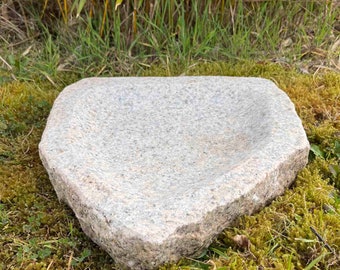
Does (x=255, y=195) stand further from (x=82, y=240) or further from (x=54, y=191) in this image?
(x=54, y=191)

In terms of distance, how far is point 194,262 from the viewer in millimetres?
1524

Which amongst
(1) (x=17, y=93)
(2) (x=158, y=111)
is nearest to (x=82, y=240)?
(2) (x=158, y=111)

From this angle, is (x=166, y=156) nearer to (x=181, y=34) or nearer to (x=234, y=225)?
(x=234, y=225)

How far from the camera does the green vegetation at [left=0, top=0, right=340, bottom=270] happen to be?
1584 millimetres

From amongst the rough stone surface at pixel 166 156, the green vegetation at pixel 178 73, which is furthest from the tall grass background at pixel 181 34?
the rough stone surface at pixel 166 156

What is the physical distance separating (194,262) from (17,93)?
4.87 feet

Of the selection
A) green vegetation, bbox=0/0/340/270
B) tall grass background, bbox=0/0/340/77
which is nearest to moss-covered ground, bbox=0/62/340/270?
green vegetation, bbox=0/0/340/270

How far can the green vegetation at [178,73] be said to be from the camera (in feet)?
5.20

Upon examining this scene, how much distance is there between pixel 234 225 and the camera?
1632 mm

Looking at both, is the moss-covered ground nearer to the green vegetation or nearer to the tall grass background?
the green vegetation

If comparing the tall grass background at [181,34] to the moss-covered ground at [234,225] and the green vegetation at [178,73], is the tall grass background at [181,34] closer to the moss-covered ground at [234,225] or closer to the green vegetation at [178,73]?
the green vegetation at [178,73]

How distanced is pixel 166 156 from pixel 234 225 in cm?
42

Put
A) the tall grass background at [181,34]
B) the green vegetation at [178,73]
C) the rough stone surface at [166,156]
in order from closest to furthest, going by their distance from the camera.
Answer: the rough stone surface at [166,156], the green vegetation at [178,73], the tall grass background at [181,34]

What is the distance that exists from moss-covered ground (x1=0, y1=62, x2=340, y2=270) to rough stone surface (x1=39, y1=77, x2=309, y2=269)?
0.06 m
